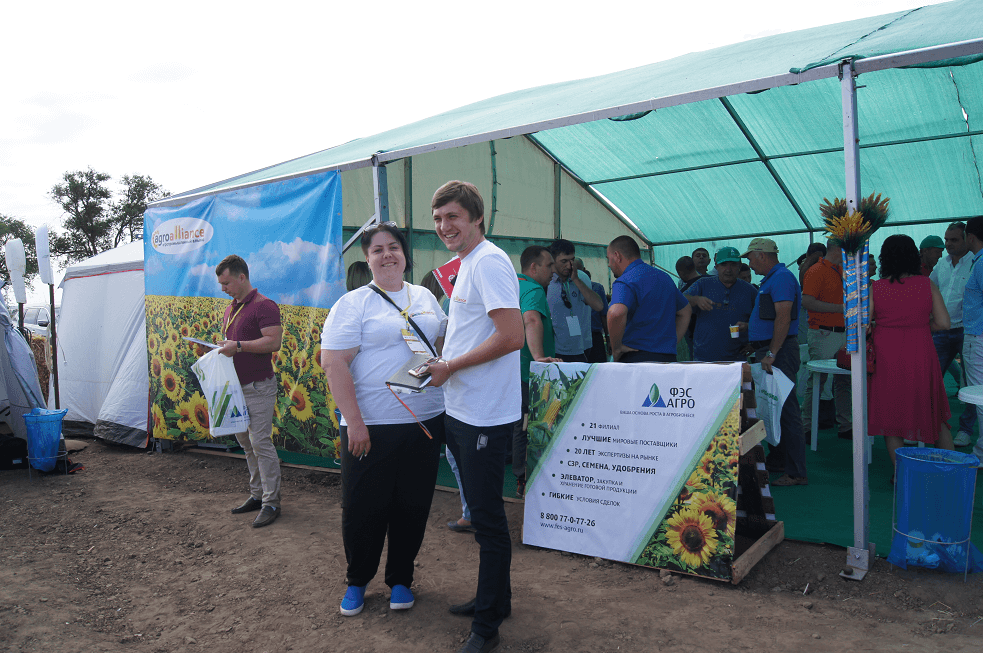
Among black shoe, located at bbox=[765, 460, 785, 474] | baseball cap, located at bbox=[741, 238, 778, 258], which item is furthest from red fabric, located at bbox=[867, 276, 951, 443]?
black shoe, located at bbox=[765, 460, 785, 474]

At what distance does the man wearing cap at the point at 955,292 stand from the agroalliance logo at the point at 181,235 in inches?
268

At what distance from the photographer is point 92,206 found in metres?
28.5

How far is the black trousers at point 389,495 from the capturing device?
2.87 metres

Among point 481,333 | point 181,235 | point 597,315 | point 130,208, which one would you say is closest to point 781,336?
point 597,315

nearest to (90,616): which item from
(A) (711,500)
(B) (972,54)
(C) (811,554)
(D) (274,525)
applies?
(D) (274,525)

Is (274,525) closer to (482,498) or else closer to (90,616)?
(90,616)

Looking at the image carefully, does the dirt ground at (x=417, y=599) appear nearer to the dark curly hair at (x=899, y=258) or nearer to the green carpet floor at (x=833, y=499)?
the green carpet floor at (x=833, y=499)

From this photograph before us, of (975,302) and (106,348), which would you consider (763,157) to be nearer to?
(975,302)

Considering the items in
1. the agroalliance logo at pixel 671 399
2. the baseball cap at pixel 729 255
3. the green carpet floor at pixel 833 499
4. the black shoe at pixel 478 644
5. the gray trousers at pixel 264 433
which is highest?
the baseball cap at pixel 729 255

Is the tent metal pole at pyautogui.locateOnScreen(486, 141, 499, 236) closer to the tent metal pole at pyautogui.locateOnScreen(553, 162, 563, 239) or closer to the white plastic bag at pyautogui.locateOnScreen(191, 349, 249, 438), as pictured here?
the tent metal pole at pyautogui.locateOnScreen(553, 162, 563, 239)

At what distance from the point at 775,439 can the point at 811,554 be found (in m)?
0.71

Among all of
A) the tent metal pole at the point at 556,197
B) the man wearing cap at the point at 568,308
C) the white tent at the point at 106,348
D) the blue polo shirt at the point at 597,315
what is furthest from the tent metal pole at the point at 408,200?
the white tent at the point at 106,348

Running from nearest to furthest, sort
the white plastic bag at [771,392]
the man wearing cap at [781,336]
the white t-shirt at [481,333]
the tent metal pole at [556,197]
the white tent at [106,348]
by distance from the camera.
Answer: the white t-shirt at [481,333], the white plastic bag at [771,392], the man wearing cap at [781,336], the white tent at [106,348], the tent metal pole at [556,197]

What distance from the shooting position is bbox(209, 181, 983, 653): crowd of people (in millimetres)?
2566
